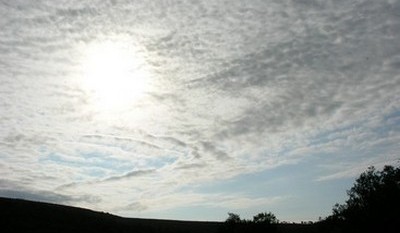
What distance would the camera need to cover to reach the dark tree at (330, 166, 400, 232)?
58.1m

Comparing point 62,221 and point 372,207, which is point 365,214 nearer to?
point 372,207

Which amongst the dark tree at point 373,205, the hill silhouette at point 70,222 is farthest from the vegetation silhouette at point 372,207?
the hill silhouette at point 70,222

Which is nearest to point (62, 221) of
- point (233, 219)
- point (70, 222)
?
point (70, 222)

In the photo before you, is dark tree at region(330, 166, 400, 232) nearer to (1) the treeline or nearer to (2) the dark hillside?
(1) the treeline

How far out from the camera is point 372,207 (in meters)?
61.8

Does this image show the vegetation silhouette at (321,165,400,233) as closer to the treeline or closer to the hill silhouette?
the treeline

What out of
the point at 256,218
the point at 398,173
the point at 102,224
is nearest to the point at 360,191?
the point at 398,173

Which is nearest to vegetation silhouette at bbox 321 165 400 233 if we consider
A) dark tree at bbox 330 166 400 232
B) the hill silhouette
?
dark tree at bbox 330 166 400 232

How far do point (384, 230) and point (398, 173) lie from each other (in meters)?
13.1

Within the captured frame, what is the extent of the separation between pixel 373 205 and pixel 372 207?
523mm

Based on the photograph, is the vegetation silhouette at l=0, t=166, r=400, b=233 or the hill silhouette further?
the hill silhouette

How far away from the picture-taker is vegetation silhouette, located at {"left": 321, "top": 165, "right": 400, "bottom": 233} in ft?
191

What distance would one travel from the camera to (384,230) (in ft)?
187

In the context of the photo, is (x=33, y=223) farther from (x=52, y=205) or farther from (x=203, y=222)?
(x=203, y=222)
